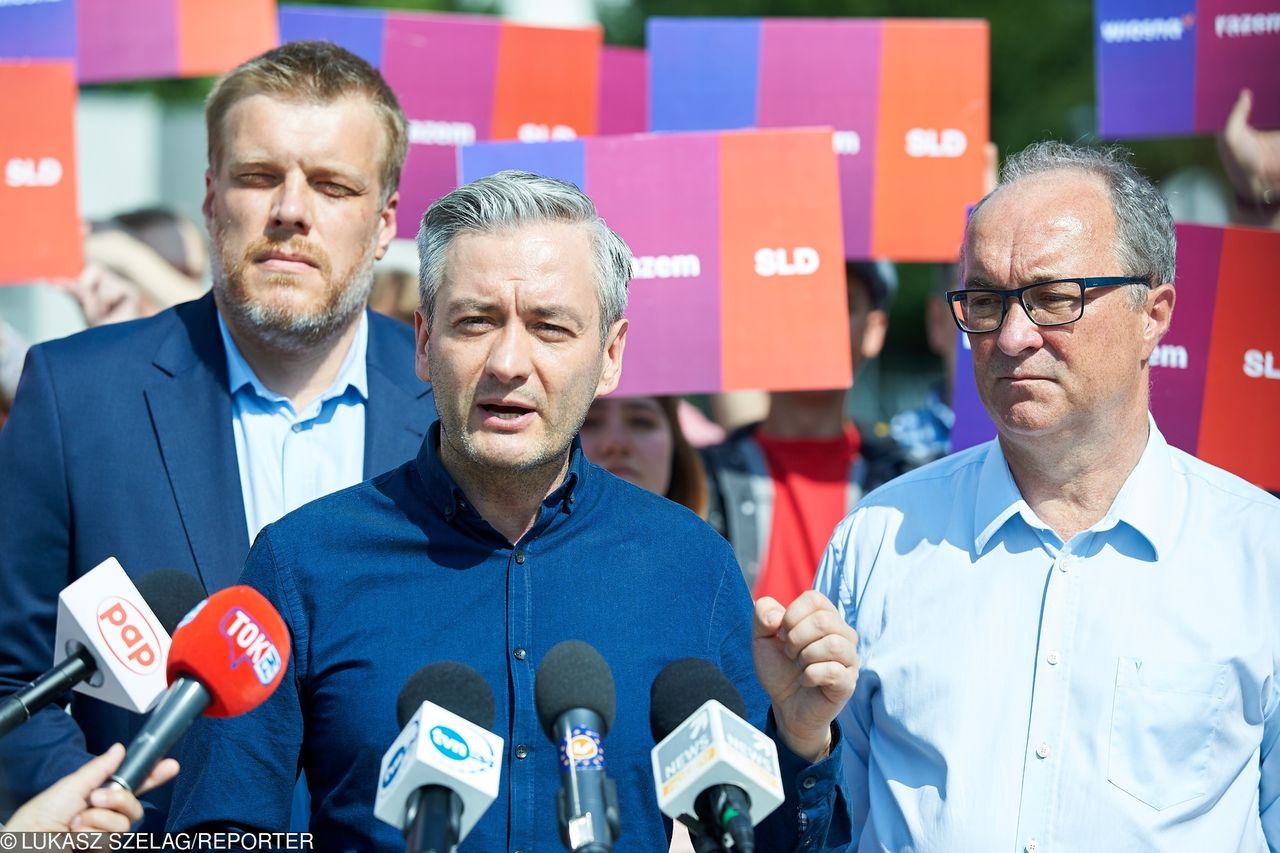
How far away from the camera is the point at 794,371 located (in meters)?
4.50

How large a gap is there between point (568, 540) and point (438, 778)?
0.98m

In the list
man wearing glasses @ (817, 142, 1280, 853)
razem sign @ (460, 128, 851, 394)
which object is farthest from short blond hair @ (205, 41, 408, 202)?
man wearing glasses @ (817, 142, 1280, 853)

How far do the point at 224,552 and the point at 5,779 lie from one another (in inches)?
27.1

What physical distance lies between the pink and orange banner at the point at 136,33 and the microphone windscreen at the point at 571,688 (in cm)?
393

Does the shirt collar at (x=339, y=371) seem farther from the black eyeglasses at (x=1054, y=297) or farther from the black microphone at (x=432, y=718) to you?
the black microphone at (x=432, y=718)

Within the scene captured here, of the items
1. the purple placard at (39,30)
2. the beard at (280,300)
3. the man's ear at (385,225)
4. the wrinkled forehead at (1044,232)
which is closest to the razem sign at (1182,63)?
the wrinkled forehead at (1044,232)

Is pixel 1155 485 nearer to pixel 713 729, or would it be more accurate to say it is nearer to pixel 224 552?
pixel 713 729

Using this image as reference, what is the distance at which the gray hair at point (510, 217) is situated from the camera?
2986 millimetres

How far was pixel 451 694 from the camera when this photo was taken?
231 centimetres

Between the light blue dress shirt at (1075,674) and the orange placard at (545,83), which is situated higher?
the orange placard at (545,83)

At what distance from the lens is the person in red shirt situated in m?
5.24

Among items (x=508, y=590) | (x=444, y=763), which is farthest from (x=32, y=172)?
(x=444, y=763)

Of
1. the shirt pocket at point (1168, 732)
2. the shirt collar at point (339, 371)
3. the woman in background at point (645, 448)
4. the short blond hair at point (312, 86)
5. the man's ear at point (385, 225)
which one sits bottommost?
the shirt pocket at point (1168, 732)

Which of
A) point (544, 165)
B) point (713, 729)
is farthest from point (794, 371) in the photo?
point (713, 729)
